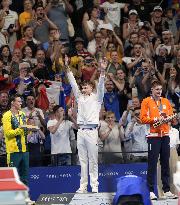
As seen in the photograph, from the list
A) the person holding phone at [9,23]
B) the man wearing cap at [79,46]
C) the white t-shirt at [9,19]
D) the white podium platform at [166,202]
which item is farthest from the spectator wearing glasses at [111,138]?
the white t-shirt at [9,19]

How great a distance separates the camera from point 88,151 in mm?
15258

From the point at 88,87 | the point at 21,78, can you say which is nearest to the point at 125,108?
the point at 21,78

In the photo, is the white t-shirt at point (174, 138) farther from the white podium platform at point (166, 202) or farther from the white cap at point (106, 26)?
the white cap at point (106, 26)

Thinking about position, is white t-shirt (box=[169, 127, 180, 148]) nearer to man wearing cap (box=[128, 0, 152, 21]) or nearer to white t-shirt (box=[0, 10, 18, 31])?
white t-shirt (box=[0, 10, 18, 31])

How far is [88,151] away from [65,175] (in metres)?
2.18

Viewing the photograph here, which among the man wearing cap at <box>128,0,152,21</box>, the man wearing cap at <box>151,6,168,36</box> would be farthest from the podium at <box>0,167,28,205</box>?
the man wearing cap at <box>128,0,152,21</box>

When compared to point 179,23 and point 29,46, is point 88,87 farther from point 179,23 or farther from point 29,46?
point 179,23

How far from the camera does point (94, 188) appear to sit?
49.7ft

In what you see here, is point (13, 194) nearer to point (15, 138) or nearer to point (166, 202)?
point (166, 202)

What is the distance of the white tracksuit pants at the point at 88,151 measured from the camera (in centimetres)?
1515

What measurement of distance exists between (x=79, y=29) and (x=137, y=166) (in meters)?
5.55

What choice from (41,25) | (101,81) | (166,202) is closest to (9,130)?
(101,81)

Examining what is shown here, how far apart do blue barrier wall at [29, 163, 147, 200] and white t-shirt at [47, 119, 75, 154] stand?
383 millimetres

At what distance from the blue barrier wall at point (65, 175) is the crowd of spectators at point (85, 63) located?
0.23 meters
